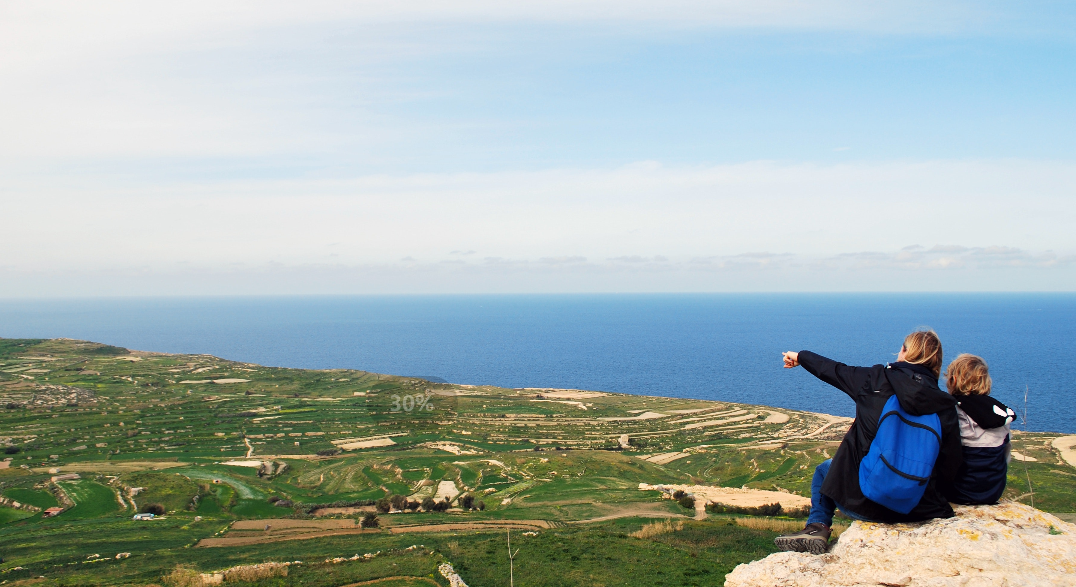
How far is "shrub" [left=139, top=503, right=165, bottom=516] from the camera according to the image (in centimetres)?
4616

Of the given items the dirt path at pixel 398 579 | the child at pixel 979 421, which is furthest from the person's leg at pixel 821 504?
the dirt path at pixel 398 579

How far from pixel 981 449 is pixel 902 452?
1.52 m

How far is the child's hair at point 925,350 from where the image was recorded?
29.2 ft

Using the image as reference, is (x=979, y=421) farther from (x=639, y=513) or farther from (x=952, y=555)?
(x=639, y=513)

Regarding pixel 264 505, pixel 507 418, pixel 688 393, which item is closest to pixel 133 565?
pixel 264 505

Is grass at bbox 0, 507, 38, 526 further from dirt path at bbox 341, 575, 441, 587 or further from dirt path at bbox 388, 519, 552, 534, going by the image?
dirt path at bbox 341, 575, 441, 587

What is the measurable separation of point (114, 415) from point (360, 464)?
5065 centimetres

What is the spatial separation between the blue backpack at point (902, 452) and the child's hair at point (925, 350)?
0.73 metres

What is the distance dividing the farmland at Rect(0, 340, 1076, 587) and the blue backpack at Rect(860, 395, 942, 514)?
518 centimetres

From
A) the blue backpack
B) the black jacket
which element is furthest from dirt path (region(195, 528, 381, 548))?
the blue backpack

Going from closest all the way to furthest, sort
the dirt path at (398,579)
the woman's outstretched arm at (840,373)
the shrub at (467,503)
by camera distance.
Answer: the woman's outstretched arm at (840,373) → the dirt path at (398,579) → the shrub at (467,503)

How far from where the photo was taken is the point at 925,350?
894 cm

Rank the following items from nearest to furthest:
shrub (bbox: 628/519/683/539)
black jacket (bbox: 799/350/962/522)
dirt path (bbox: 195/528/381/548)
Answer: black jacket (bbox: 799/350/962/522) < shrub (bbox: 628/519/683/539) < dirt path (bbox: 195/528/381/548)

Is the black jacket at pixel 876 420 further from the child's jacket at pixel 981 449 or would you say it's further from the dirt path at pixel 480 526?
the dirt path at pixel 480 526
